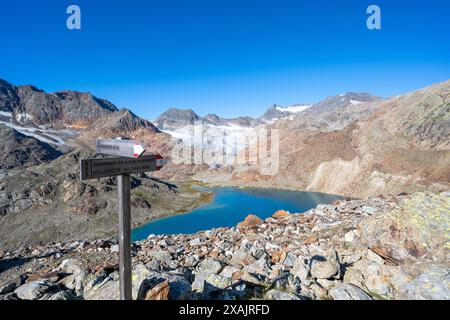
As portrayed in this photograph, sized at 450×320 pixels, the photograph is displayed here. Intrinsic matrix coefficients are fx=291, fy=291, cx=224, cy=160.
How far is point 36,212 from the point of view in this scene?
143ft

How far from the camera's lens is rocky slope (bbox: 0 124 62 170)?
8900 cm

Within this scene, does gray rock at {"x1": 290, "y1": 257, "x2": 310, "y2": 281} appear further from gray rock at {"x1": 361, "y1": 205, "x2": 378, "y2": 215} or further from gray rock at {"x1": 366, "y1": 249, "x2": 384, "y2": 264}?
gray rock at {"x1": 361, "y1": 205, "x2": 378, "y2": 215}

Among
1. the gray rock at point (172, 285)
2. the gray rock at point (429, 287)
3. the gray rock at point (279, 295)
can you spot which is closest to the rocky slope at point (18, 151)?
the gray rock at point (172, 285)

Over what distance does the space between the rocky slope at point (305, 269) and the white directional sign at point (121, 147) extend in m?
3.33

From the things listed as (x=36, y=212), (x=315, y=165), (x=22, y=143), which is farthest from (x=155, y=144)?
(x=36, y=212)

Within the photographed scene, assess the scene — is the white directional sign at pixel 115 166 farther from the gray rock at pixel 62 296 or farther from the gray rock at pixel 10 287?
the gray rock at pixel 10 287

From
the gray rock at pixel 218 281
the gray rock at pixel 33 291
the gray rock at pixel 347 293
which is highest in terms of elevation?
the gray rock at pixel 218 281

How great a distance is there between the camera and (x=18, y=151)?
305 ft

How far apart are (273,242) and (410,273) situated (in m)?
6.25

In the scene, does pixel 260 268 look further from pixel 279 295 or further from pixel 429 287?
pixel 429 287

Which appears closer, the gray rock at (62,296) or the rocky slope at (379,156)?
the gray rock at (62,296)

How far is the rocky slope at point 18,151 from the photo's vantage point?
3504 inches

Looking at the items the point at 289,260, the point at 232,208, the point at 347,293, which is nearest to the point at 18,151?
the point at 232,208
